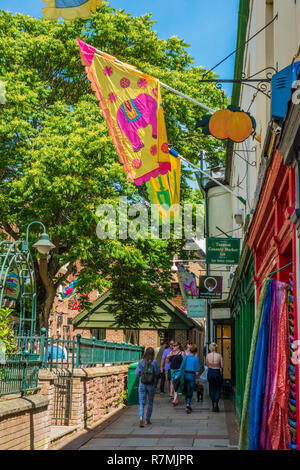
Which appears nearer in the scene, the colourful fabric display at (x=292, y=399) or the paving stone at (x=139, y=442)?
the colourful fabric display at (x=292, y=399)

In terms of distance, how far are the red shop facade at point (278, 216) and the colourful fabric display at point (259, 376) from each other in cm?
26

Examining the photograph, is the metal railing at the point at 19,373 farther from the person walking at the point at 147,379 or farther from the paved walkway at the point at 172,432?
the person walking at the point at 147,379

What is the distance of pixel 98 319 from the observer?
3662 cm

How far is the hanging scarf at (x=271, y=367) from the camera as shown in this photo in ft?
16.7

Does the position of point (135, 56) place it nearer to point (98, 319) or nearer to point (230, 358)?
point (230, 358)

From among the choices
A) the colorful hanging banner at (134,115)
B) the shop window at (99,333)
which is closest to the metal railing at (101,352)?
the colorful hanging banner at (134,115)

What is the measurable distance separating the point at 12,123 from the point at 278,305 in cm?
1452

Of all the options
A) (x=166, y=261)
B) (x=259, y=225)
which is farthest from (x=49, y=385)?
(x=166, y=261)

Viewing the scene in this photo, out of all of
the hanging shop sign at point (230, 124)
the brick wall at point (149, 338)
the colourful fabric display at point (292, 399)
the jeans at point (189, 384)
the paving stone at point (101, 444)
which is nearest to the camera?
the colourful fabric display at point (292, 399)

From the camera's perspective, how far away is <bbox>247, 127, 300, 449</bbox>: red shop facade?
5.25 metres

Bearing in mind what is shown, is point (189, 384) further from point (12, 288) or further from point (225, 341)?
point (225, 341)

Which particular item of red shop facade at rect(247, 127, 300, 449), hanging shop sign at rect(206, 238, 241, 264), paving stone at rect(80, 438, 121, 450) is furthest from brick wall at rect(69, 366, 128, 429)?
red shop facade at rect(247, 127, 300, 449)
